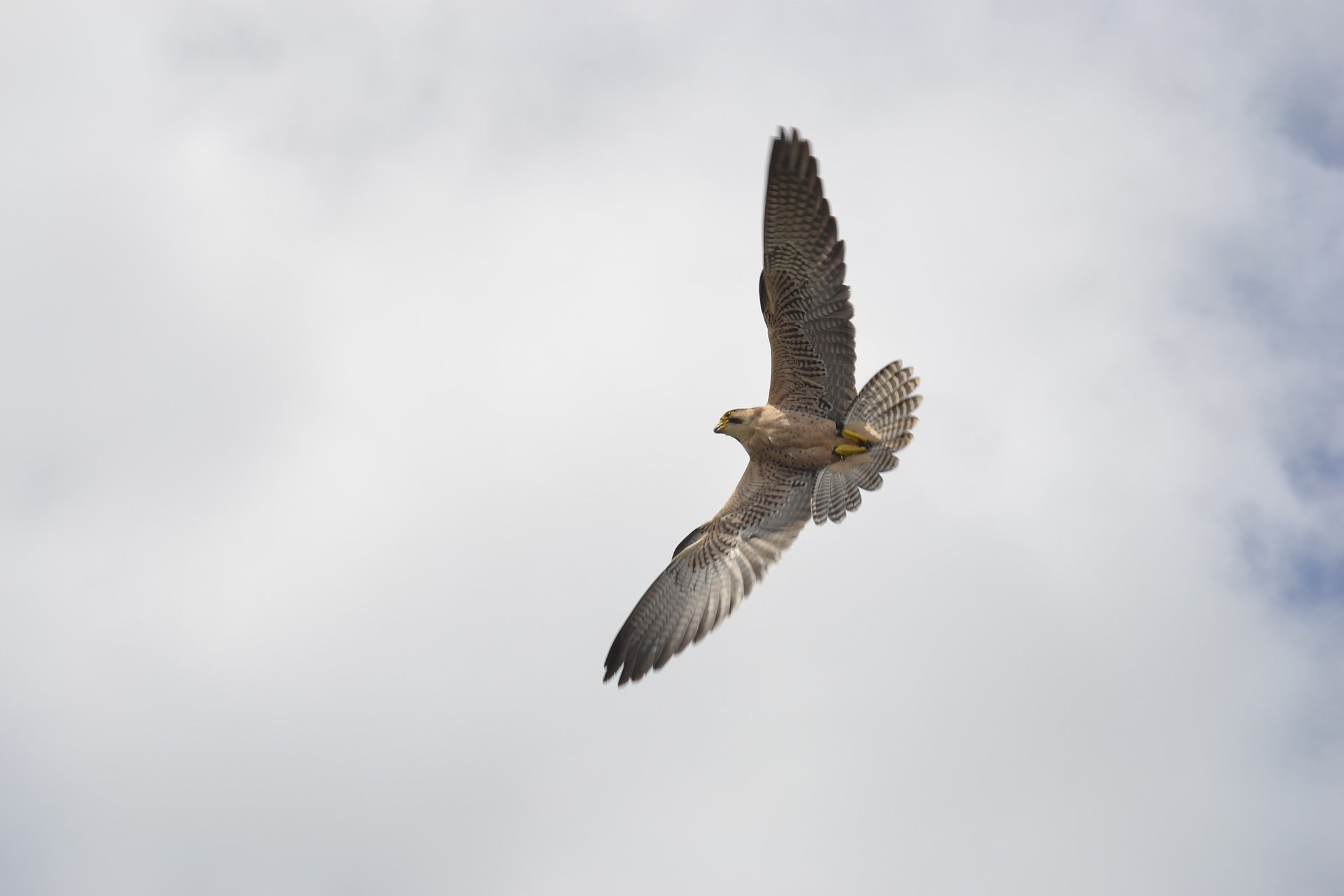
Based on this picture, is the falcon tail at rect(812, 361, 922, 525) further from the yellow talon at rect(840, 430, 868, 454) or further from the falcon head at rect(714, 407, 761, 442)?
the falcon head at rect(714, 407, 761, 442)

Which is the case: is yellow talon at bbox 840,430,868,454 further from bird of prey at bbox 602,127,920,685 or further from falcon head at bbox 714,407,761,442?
falcon head at bbox 714,407,761,442

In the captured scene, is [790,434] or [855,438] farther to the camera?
[790,434]

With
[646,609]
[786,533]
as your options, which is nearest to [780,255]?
[786,533]

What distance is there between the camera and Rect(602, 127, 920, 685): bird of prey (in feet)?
46.1

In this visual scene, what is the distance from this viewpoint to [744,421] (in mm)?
14797

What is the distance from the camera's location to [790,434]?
573 inches

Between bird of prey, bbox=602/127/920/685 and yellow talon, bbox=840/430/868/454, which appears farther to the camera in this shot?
yellow talon, bbox=840/430/868/454

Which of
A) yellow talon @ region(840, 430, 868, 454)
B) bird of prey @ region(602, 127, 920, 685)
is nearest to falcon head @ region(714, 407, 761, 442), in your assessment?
bird of prey @ region(602, 127, 920, 685)

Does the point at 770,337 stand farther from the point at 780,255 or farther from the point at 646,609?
the point at 646,609

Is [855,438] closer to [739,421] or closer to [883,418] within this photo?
[883,418]

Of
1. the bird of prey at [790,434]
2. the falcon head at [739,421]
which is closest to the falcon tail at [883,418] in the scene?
the bird of prey at [790,434]

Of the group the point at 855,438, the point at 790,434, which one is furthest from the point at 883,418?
the point at 790,434

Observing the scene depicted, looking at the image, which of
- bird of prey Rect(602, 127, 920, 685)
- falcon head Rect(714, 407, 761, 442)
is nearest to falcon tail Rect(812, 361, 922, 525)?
bird of prey Rect(602, 127, 920, 685)

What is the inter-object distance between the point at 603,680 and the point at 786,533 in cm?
280
